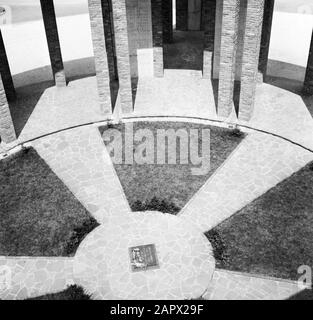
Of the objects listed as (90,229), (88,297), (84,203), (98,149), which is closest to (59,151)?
(98,149)

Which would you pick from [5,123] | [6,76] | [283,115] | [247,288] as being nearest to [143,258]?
[247,288]

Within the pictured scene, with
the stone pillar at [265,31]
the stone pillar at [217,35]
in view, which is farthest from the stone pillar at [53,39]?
the stone pillar at [265,31]

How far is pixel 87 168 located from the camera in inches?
736

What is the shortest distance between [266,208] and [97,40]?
1120 centimetres

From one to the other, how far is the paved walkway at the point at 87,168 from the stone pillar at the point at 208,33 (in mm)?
8350

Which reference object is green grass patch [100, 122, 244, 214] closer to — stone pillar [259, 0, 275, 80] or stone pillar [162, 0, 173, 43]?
stone pillar [259, 0, 275, 80]

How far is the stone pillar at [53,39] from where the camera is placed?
891 inches

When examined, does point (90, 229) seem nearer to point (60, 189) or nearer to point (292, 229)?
point (60, 189)

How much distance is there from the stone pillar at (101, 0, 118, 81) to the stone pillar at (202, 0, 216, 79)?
546cm

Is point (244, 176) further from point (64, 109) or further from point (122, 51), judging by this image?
point (64, 109)

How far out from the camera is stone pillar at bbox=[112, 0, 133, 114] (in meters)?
19.5

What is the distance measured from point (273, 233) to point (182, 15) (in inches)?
929

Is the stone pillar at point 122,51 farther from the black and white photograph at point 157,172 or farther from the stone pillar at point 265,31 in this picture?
the stone pillar at point 265,31

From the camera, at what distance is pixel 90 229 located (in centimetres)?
1559
